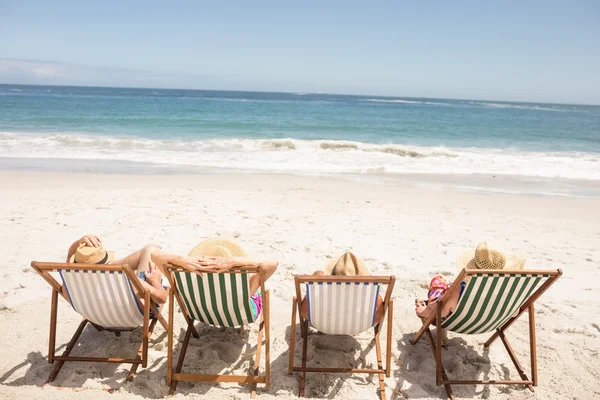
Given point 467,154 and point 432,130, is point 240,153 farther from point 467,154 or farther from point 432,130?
point 432,130

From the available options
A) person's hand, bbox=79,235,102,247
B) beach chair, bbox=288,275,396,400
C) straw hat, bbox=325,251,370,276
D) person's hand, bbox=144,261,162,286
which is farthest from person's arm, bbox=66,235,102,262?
straw hat, bbox=325,251,370,276

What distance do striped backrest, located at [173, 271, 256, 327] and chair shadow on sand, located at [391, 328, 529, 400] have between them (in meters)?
1.16

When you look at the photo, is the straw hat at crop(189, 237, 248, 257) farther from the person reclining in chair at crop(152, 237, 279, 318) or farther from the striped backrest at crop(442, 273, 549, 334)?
the striped backrest at crop(442, 273, 549, 334)

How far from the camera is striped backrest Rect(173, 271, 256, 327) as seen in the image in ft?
8.65

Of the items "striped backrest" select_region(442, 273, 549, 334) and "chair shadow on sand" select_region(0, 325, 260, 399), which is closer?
"striped backrest" select_region(442, 273, 549, 334)

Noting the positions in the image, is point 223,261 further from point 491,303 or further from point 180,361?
point 491,303

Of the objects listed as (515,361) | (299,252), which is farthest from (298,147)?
(515,361)

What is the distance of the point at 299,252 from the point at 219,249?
220 cm

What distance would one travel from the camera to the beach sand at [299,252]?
9.62ft

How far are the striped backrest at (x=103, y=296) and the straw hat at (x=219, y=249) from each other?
511 mm

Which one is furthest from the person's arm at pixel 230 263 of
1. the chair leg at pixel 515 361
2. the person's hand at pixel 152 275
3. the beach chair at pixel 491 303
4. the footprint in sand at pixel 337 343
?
the chair leg at pixel 515 361

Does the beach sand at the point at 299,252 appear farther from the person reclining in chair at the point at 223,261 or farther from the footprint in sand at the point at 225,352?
the person reclining in chair at the point at 223,261

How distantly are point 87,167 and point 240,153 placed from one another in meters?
5.08

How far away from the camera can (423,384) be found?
296 cm
